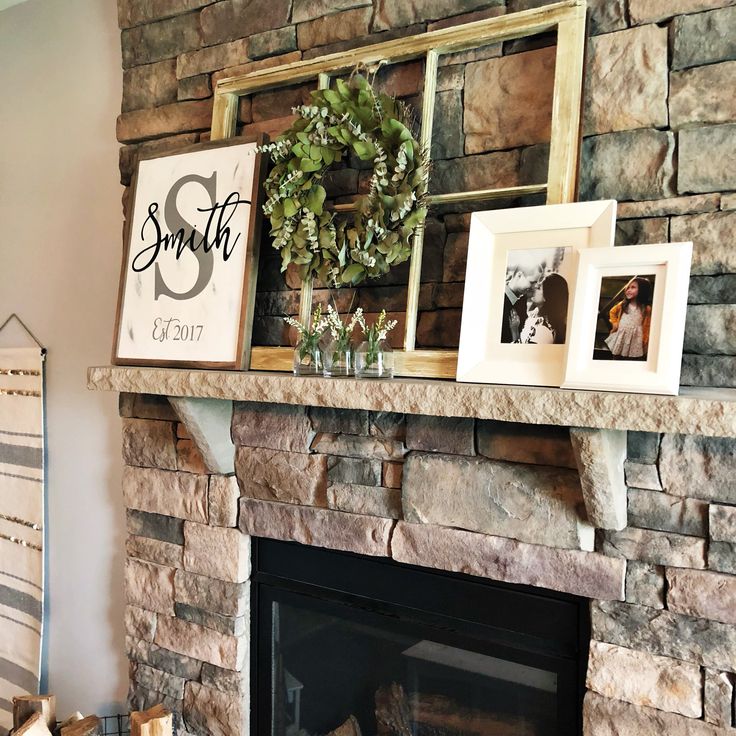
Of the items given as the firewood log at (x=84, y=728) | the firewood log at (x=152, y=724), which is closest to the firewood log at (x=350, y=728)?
the firewood log at (x=152, y=724)

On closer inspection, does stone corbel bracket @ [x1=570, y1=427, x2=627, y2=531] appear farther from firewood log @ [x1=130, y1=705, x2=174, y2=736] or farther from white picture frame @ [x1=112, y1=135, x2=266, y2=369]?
firewood log @ [x1=130, y1=705, x2=174, y2=736]

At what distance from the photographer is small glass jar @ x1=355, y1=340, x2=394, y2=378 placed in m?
1.31

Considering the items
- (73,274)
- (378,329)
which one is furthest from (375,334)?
(73,274)

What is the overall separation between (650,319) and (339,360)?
60 centimetres

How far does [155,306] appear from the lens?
1634 millimetres

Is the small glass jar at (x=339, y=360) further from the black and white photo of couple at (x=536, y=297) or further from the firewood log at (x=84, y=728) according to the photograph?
the firewood log at (x=84, y=728)

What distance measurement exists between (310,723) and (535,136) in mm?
1526

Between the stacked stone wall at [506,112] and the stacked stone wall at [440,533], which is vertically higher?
the stacked stone wall at [506,112]

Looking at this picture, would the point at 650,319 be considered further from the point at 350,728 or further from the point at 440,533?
the point at 350,728

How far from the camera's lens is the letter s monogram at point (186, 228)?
1573 mm

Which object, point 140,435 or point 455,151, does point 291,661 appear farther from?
point 455,151

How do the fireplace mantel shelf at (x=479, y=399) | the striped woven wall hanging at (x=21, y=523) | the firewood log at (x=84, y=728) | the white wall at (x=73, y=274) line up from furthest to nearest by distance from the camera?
the striped woven wall hanging at (x=21, y=523) < the white wall at (x=73, y=274) < the firewood log at (x=84, y=728) < the fireplace mantel shelf at (x=479, y=399)

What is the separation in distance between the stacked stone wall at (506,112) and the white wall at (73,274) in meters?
0.36

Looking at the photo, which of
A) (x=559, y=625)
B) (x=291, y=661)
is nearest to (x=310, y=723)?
(x=291, y=661)
